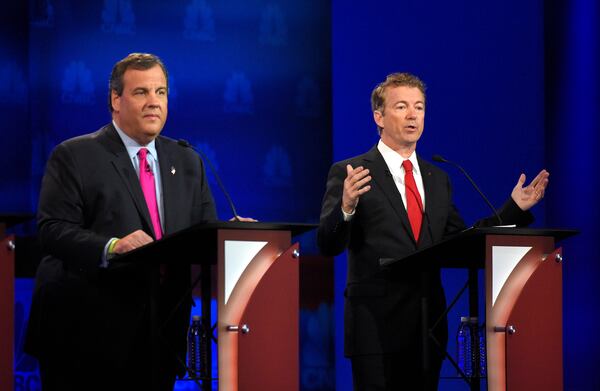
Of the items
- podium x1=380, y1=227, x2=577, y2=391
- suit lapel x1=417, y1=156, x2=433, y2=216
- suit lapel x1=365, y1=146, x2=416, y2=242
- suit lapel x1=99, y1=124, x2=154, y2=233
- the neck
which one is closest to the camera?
podium x1=380, y1=227, x2=577, y2=391

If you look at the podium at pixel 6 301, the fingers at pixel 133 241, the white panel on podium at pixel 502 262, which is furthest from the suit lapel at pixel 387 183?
the podium at pixel 6 301

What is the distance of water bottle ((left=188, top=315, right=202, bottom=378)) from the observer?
10.2ft

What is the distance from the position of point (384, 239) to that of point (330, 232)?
254mm

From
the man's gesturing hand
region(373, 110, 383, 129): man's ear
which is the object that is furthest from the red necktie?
the man's gesturing hand

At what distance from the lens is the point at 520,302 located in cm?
311

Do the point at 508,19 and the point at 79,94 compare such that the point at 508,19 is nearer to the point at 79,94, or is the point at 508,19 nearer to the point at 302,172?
the point at 302,172

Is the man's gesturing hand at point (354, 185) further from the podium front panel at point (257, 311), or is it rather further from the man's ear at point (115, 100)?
the man's ear at point (115, 100)

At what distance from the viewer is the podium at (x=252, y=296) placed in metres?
2.77

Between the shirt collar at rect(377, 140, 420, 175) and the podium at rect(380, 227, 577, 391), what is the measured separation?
74 centimetres

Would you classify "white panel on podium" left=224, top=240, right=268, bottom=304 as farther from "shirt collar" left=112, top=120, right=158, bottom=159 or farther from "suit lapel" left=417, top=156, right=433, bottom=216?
"suit lapel" left=417, top=156, right=433, bottom=216

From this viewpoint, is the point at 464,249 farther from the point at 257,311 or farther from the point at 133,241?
the point at 133,241

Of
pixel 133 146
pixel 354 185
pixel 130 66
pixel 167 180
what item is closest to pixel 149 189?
pixel 167 180

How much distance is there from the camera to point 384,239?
3.68 m

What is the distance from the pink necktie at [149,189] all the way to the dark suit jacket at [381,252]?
2.04 feet
